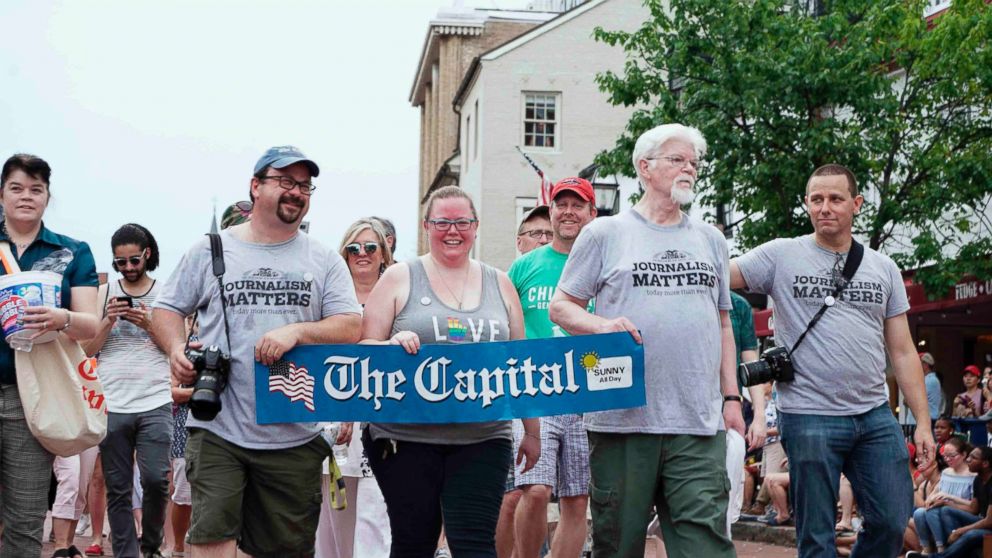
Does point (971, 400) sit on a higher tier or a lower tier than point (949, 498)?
higher

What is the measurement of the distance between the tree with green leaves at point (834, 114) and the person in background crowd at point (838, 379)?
42.9 ft

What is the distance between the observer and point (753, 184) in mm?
21953

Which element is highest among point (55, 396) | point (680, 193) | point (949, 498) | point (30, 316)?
point (680, 193)

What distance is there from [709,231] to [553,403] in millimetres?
1081

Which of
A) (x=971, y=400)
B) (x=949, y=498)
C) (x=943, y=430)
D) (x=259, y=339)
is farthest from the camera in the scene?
(x=971, y=400)

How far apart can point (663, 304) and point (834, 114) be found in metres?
16.5

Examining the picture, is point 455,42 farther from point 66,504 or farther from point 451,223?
point 451,223

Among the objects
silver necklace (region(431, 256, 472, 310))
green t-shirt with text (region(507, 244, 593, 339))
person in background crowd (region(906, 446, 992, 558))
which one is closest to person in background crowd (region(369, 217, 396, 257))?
green t-shirt with text (region(507, 244, 593, 339))

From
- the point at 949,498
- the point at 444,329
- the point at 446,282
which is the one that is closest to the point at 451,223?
the point at 446,282

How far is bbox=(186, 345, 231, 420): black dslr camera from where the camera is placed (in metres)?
6.06

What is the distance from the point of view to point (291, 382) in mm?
6418

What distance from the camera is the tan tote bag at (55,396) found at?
691 centimetres

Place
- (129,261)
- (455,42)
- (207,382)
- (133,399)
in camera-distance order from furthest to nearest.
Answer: (455,42)
(129,261)
(133,399)
(207,382)

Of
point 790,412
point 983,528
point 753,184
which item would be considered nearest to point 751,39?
point 753,184
